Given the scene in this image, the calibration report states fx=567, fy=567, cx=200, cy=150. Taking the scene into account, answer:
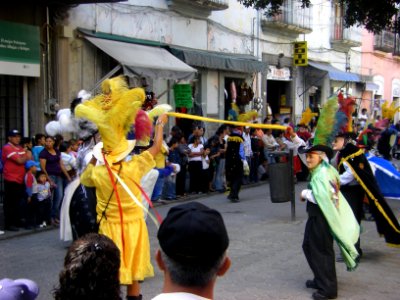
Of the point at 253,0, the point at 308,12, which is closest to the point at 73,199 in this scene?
the point at 253,0

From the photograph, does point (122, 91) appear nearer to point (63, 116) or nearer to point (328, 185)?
point (63, 116)

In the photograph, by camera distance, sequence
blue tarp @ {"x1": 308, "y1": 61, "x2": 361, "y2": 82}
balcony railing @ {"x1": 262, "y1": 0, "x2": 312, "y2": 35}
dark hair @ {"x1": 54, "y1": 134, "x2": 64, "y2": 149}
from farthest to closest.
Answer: blue tarp @ {"x1": 308, "y1": 61, "x2": 361, "y2": 82}
balcony railing @ {"x1": 262, "y1": 0, "x2": 312, "y2": 35}
dark hair @ {"x1": 54, "y1": 134, "x2": 64, "y2": 149}

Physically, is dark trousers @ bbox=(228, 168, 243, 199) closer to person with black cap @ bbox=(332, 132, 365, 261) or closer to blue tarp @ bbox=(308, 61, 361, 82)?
person with black cap @ bbox=(332, 132, 365, 261)

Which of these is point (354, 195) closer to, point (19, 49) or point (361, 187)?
point (361, 187)

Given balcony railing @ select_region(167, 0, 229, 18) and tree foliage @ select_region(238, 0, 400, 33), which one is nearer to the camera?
tree foliage @ select_region(238, 0, 400, 33)

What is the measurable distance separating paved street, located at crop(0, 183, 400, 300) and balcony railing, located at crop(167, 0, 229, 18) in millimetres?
7460

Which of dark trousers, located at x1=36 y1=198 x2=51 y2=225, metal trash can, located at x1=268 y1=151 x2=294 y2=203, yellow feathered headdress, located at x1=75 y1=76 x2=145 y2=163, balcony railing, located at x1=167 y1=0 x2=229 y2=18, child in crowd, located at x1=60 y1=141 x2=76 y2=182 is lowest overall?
dark trousers, located at x1=36 y1=198 x2=51 y2=225

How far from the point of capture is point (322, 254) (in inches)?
223

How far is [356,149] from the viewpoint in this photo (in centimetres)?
686

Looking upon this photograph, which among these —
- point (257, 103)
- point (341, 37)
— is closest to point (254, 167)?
point (257, 103)

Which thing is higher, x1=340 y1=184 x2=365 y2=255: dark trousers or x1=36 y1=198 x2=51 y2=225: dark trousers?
x1=340 y1=184 x2=365 y2=255: dark trousers

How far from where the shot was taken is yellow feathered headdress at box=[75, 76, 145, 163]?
500 cm

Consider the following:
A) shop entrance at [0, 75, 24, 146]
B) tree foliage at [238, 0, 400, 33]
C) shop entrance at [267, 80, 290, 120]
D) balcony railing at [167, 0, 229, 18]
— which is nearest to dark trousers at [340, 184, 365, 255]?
tree foliage at [238, 0, 400, 33]

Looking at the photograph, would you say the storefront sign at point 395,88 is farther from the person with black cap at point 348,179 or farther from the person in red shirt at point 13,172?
the person in red shirt at point 13,172
